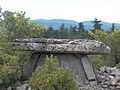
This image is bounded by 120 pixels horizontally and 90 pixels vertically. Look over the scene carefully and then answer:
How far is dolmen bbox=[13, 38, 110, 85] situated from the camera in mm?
9758

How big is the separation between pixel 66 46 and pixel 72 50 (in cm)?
28

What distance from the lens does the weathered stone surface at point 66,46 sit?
9.70 metres

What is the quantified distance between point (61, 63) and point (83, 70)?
956mm

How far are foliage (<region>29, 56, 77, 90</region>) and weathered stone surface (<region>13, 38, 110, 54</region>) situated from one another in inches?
79.4

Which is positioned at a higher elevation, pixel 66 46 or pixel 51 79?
pixel 66 46

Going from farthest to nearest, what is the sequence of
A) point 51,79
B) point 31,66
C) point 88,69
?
point 31,66
point 88,69
point 51,79

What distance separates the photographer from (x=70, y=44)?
9.88 m

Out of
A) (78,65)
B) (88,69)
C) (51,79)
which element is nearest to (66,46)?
(78,65)

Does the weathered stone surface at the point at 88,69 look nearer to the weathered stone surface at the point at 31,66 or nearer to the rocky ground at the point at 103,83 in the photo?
the rocky ground at the point at 103,83

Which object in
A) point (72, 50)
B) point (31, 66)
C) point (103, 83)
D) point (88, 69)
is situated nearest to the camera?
point (72, 50)

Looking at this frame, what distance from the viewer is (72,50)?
31.9 ft

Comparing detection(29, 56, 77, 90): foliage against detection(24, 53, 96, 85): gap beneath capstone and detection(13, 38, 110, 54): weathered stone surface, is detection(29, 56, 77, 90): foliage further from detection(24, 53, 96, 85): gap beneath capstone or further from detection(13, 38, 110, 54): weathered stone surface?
detection(24, 53, 96, 85): gap beneath capstone

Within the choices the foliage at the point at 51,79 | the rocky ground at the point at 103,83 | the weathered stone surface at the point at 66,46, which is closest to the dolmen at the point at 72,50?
the weathered stone surface at the point at 66,46

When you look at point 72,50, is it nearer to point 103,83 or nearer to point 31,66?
point 103,83
